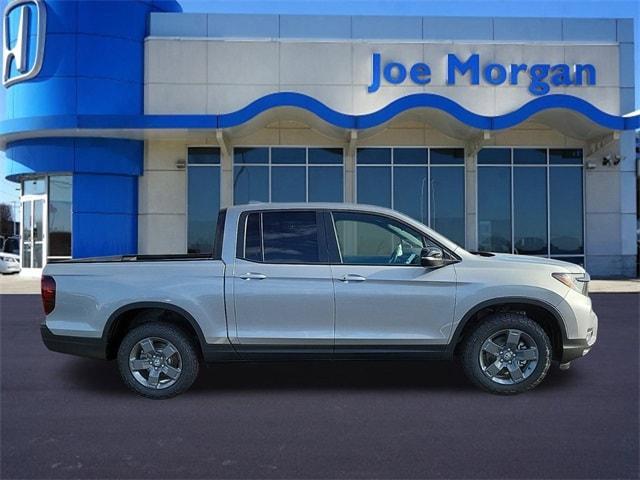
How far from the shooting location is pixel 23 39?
1800cm

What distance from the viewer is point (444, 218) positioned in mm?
18406

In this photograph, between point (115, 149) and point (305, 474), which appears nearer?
point (305, 474)

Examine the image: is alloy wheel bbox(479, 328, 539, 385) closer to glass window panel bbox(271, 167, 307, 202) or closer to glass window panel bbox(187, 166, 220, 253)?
glass window panel bbox(271, 167, 307, 202)

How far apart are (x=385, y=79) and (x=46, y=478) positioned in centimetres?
1623

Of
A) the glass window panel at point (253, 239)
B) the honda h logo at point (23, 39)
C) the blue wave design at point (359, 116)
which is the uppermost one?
the honda h logo at point (23, 39)

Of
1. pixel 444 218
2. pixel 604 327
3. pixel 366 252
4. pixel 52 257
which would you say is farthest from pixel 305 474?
pixel 52 257

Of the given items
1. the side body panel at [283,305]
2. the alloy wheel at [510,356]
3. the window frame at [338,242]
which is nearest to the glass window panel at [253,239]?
the side body panel at [283,305]

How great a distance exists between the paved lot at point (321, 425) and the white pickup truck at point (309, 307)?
1.35ft

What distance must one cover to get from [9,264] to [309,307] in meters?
19.3

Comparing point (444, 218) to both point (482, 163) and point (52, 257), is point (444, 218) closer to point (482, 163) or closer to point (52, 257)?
point (482, 163)

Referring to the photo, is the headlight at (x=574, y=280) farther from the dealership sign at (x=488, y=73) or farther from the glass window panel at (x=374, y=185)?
the dealership sign at (x=488, y=73)

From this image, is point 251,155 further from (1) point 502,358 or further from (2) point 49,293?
(1) point 502,358

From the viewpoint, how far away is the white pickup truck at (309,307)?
5.25 metres

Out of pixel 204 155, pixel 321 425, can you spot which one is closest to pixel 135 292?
pixel 321 425
